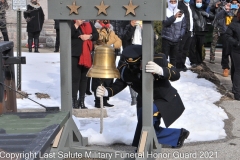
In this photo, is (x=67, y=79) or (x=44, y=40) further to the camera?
(x=44, y=40)

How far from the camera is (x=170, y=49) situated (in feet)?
37.2

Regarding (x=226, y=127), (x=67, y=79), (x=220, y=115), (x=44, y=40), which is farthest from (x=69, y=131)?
(x=44, y=40)

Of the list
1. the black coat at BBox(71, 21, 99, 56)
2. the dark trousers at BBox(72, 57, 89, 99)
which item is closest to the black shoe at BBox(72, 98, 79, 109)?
the dark trousers at BBox(72, 57, 89, 99)

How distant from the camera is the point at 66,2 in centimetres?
501

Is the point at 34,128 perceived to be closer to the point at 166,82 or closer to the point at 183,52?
the point at 166,82

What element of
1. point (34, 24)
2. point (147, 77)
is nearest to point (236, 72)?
point (147, 77)

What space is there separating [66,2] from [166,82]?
144 centimetres

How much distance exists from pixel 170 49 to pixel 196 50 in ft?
6.30

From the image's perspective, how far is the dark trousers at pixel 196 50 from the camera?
12.9 meters

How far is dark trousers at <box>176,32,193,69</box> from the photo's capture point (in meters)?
11.9

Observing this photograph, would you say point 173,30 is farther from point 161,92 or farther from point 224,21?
point 161,92

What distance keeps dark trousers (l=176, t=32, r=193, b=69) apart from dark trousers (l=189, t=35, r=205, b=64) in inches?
22.1

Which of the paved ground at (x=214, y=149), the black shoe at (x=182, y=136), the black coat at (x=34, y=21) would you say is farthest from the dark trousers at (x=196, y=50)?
the black shoe at (x=182, y=136)

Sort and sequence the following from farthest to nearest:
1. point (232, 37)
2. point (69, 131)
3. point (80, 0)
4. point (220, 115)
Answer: point (232, 37)
point (220, 115)
point (69, 131)
point (80, 0)
